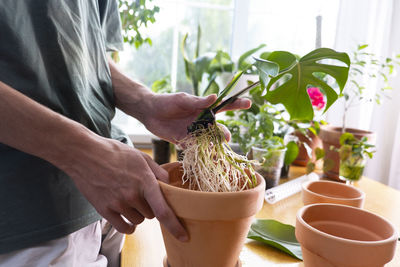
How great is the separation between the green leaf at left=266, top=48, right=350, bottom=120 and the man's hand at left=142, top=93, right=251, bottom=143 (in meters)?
0.07

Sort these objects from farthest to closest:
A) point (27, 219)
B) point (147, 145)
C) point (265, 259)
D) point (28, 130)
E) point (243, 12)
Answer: point (243, 12)
point (147, 145)
point (265, 259)
point (27, 219)
point (28, 130)

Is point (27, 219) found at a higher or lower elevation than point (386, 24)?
lower

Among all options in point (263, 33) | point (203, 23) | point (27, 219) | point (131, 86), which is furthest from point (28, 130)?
point (263, 33)

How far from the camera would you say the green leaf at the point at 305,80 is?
55 centimetres

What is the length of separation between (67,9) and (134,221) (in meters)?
0.37

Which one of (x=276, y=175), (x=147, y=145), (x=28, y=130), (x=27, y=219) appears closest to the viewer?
(x=28, y=130)

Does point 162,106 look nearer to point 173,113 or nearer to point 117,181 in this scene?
point 173,113

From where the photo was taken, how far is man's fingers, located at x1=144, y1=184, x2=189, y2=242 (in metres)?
0.47

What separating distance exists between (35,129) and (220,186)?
0.91ft

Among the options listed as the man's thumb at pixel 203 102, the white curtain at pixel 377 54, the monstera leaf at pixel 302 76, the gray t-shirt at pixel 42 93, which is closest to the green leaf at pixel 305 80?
the monstera leaf at pixel 302 76

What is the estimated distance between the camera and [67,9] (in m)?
0.60

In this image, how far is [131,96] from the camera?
79 cm

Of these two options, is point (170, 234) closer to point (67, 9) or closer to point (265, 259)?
point (265, 259)

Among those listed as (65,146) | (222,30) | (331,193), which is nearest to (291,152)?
(331,193)
